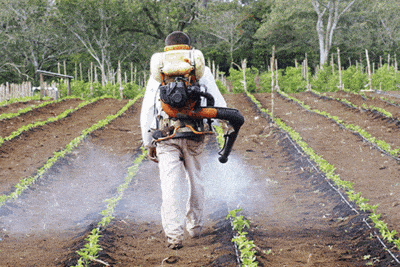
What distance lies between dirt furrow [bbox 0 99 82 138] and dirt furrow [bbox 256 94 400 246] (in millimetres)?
7005

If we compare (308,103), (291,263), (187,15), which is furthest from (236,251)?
(187,15)

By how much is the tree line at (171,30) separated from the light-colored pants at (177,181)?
22018 mm

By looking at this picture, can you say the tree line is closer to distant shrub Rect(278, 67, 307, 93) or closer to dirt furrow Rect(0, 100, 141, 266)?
distant shrub Rect(278, 67, 307, 93)

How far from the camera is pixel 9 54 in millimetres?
35938

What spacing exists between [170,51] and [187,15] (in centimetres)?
2597

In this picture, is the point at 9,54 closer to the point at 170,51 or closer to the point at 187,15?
the point at 187,15

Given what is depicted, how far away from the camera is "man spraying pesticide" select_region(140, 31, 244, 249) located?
451 cm

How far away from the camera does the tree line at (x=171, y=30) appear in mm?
30266

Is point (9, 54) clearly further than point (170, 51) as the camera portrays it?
Yes

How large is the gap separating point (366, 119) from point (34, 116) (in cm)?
953

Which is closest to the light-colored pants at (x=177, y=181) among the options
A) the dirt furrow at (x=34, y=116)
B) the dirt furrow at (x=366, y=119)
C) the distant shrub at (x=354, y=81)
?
the dirt furrow at (x=366, y=119)

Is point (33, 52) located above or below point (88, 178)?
above

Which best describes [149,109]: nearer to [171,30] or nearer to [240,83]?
[240,83]

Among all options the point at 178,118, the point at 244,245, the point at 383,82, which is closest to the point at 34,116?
the point at 178,118
